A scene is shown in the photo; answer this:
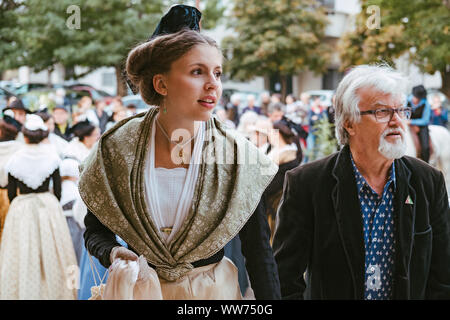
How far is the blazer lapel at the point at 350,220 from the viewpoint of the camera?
7.09ft

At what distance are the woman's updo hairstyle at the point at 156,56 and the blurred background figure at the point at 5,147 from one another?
10.4ft

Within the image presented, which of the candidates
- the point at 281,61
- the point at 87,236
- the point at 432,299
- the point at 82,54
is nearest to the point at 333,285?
the point at 432,299

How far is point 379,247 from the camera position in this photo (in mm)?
2197

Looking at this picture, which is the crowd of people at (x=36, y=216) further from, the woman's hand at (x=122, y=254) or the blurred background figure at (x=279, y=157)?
the woman's hand at (x=122, y=254)

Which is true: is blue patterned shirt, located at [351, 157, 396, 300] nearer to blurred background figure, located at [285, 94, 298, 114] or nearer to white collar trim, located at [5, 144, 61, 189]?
white collar trim, located at [5, 144, 61, 189]

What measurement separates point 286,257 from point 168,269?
611 mm

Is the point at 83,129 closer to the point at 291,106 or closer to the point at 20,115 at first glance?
the point at 20,115

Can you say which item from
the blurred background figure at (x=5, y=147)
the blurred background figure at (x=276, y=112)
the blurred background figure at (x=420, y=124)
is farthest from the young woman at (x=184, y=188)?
the blurred background figure at (x=420, y=124)

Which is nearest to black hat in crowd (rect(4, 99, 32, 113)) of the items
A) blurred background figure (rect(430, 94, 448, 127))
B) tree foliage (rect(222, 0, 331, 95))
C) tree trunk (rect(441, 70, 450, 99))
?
tree trunk (rect(441, 70, 450, 99))

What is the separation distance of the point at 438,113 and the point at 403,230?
9.02 metres

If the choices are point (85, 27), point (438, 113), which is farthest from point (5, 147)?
point (438, 113)

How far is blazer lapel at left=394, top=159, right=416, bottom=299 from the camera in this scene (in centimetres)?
213

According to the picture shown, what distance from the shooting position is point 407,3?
438 cm

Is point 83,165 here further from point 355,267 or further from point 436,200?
point 436,200
